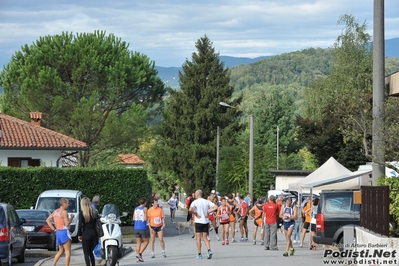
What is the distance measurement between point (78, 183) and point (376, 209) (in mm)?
21699

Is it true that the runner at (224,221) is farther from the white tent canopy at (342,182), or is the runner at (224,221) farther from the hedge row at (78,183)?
the hedge row at (78,183)

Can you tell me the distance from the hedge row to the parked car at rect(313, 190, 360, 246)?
1436 cm

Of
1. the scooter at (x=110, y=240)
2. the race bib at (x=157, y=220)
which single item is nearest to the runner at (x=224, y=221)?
the race bib at (x=157, y=220)

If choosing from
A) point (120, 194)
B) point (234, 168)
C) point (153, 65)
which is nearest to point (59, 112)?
point (153, 65)

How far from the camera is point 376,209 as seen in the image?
14.1 metres

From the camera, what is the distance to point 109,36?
55156mm

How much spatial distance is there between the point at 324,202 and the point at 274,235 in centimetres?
380

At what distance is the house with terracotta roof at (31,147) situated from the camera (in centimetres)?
4159

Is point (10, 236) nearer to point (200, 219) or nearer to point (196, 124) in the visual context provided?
point (200, 219)

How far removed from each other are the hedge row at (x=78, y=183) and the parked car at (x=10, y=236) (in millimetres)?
12725

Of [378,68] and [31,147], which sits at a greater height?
[378,68]

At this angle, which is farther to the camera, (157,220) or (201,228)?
(157,220)

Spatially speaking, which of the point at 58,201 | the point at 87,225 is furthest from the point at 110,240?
the point at 58,201

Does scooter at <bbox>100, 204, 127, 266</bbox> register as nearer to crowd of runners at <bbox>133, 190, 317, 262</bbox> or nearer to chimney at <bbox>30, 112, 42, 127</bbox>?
crowd of runners at <bbox>133, 190, 317, 262</bbox>
